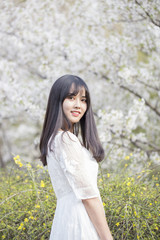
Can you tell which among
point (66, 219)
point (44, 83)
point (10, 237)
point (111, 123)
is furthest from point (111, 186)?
point (44, 83)

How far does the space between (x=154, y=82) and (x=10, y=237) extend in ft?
11.6

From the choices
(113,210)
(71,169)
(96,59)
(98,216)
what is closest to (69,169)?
(71,169)

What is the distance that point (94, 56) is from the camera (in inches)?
201

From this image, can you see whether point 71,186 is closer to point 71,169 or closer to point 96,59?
point 71,169

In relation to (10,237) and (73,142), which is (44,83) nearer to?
(10,237)

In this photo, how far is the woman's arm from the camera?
143 cm

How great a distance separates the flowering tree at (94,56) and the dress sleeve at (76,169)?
2.69 meters

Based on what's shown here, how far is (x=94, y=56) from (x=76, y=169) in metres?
3.92

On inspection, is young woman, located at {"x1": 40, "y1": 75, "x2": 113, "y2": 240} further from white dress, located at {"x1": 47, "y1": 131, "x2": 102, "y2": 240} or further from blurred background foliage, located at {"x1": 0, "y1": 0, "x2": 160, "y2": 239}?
blurred background foliage, located at {"x1": 0, "y1": 0, "x2": 160, "y2": 239}

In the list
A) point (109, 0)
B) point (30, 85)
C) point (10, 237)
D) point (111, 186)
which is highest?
point (109, 0)

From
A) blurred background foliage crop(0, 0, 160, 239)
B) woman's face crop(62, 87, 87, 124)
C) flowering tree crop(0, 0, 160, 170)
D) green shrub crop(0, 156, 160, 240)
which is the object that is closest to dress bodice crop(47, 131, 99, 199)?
woman's face crop(62, 87, 87, 124)

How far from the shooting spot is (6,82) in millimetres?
5273

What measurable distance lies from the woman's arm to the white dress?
0.10 ft

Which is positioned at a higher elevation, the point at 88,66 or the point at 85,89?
the point at 85,89
